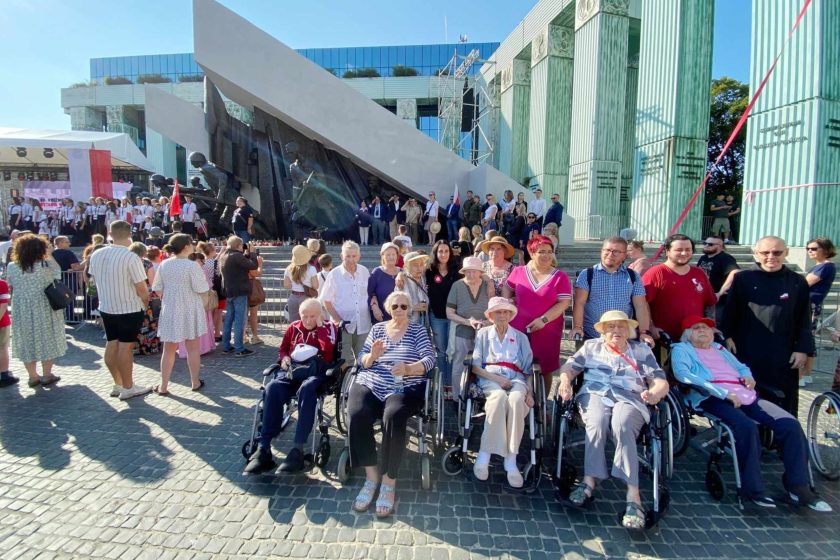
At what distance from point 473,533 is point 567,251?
857 centimetres

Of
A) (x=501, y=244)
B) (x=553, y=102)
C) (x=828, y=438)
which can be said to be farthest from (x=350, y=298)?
(x=553, y=102)

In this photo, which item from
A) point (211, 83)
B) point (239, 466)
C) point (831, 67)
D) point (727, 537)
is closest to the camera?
point (727, 537)

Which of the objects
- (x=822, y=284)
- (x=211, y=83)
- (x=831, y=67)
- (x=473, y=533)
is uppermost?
(x=211, y=83)

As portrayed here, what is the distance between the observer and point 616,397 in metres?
2.79

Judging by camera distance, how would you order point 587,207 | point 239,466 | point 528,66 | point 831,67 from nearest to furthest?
point 239,466 < point 831,67 < point 587,207 < point 528,66

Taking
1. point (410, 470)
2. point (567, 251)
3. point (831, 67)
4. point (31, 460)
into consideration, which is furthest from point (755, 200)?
point (31, 460)

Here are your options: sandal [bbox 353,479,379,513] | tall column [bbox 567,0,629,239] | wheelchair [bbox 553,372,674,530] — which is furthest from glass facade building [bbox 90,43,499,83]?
sandal [bbox 353,479,379,513]

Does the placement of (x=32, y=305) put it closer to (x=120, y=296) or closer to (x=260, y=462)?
(x=120, y=296)

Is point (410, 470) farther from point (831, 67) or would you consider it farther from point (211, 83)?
point (211, 83)

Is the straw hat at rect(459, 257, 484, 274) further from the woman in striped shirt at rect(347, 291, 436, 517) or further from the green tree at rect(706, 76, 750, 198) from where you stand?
the green tree at rect(706, 76, 750, 198)

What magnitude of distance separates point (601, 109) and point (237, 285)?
12.6 m

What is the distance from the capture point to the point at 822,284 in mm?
4426

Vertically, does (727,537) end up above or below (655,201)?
below

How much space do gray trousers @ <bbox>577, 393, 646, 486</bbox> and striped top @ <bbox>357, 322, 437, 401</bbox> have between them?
1.10m
